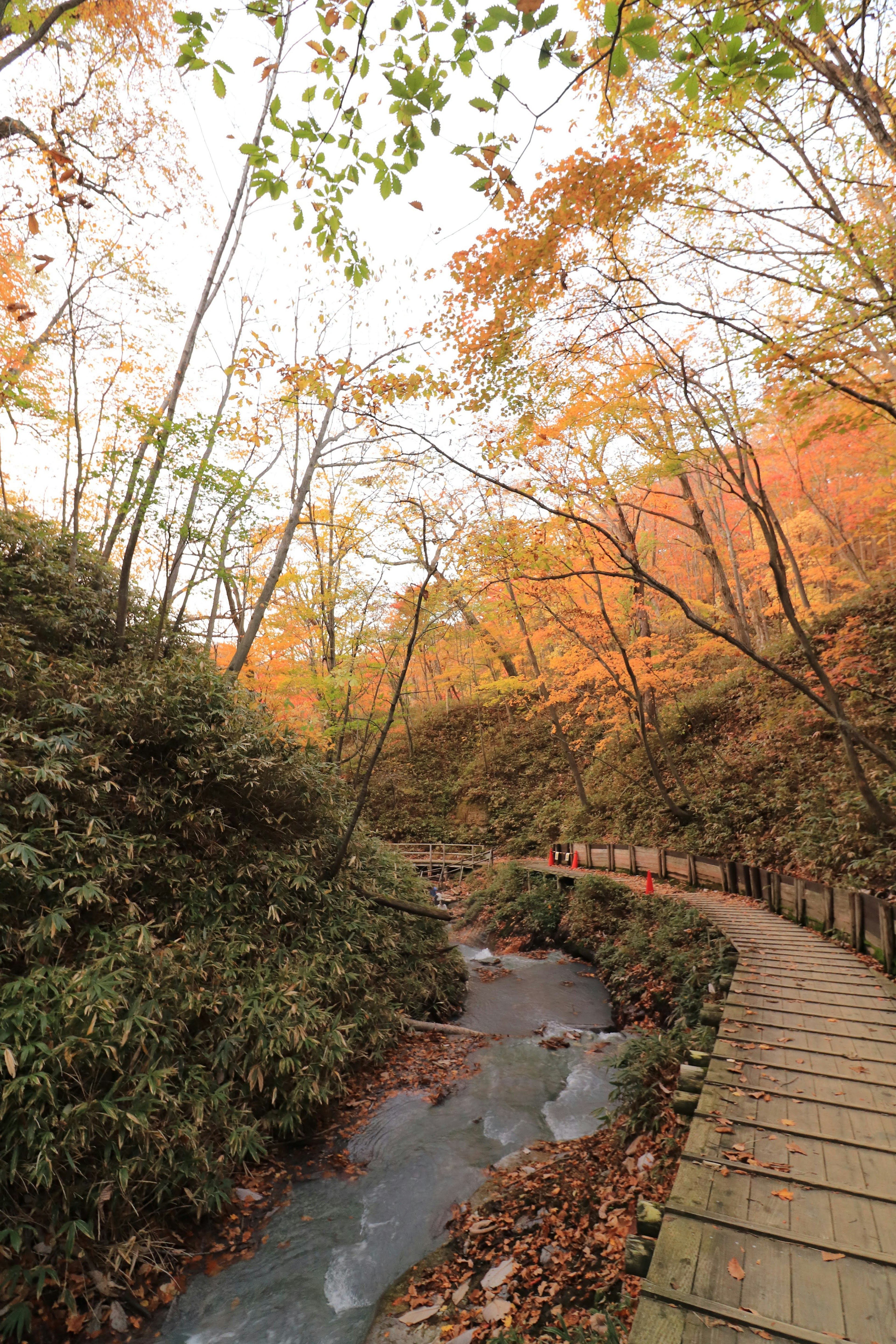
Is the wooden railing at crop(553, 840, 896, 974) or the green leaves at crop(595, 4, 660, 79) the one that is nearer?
the green leaves at crop(595, 4, 660, 79)

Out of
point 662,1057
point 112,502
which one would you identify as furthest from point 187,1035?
point 112,502

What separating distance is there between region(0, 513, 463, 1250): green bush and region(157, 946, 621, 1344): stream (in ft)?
2.18

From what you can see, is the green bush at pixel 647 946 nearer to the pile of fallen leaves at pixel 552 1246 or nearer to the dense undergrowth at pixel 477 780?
the pile of fallen leaves at pixel 552 1246

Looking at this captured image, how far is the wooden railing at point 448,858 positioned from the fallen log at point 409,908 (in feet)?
31.3

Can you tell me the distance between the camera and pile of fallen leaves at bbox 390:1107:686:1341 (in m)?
3.37

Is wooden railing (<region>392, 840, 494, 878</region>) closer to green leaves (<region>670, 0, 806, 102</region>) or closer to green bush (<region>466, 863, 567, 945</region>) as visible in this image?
green bush (<region>466, 863, 567, 945</region>)

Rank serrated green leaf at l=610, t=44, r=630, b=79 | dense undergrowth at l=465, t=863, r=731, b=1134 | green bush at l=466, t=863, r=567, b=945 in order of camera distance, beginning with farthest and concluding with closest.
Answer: green bush at l=466, t=863, r=567, b=945
dense undergrowth at l=465, t=863, r=731, b=1134
serrated green leaf at l=610, t=44, r=630, b=79

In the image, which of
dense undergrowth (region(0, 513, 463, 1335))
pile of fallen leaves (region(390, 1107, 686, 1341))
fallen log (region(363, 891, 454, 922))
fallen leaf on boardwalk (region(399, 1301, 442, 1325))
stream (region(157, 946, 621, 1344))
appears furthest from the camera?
fallen log (region(363, 891, 454, 922))

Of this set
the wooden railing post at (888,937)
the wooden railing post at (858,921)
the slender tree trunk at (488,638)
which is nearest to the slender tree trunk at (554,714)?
the slender tree trunk at (488,638)

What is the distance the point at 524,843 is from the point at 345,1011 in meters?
13.9

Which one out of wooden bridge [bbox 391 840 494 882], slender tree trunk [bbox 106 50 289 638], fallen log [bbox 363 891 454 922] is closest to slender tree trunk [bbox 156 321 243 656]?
slender tree trunk [bbox 106 50 289 638]

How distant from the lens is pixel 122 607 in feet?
27.5

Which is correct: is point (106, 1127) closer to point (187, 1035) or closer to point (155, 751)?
point (187, 1035)

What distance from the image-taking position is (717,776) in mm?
14523
